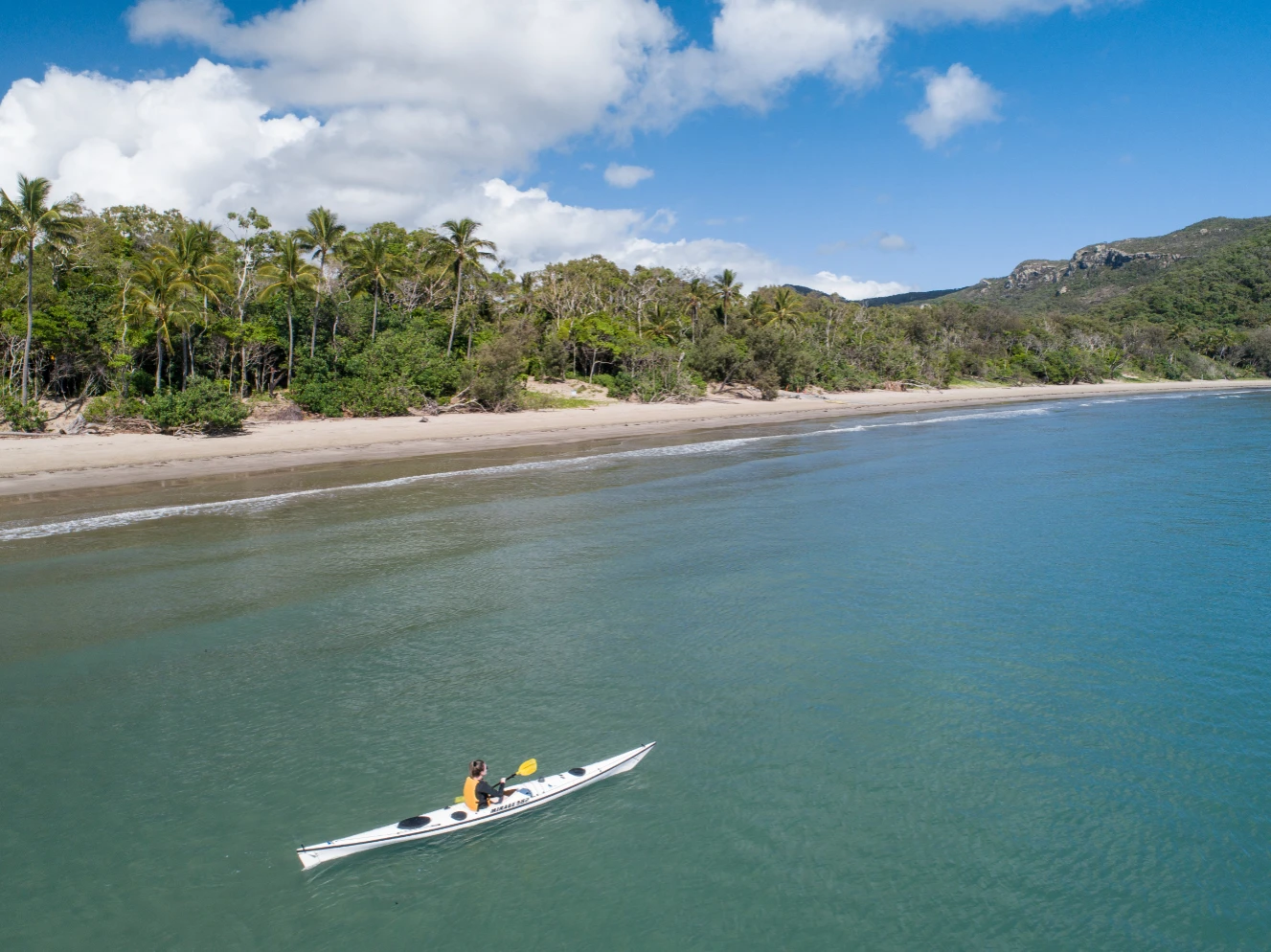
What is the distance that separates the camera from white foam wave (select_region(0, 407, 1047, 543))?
20.8 metres

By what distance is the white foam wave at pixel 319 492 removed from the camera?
20.8 meters

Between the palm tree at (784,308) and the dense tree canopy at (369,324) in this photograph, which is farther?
the palm tree at (784,308)

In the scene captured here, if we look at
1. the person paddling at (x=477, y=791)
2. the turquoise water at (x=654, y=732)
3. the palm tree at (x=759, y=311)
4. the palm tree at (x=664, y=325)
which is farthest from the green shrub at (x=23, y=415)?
the palm tree at (x=759, y=311)

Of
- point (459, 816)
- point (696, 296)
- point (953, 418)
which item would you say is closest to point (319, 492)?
point (459, 816)

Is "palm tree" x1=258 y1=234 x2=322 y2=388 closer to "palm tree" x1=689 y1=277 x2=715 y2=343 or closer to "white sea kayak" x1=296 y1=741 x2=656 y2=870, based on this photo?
"palm tree" x1=689 y1=277 x2=715 y2=343

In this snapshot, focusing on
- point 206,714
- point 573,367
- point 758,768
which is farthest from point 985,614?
point 573,367

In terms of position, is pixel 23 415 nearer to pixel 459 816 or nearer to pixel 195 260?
pixel 195 260

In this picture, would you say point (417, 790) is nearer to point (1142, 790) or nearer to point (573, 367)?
point (1142, 790)

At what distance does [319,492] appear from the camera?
2620 centimetres

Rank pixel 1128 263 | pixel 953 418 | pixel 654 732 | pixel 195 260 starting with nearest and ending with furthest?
pixel 654 732
pixel 195 260
pixel 953 418
pixel 1128 263

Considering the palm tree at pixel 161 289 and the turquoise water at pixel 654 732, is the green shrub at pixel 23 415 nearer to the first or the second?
the palm tree at pixel 161 289

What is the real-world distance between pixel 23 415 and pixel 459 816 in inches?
1405

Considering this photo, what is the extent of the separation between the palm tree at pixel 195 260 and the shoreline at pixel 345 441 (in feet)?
23.2

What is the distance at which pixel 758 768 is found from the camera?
29.8 ft
